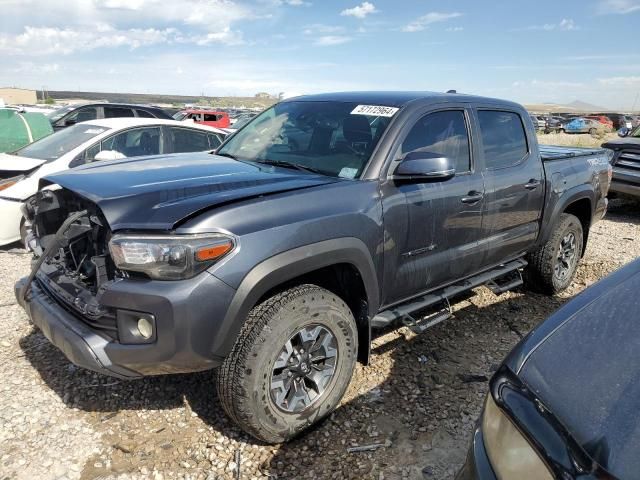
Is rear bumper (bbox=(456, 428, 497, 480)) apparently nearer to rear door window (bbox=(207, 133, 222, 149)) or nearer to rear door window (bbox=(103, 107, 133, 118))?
rear door window (bbox=(207, 133, 222, 149))

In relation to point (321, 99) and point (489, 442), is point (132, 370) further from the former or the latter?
point (321, 99)

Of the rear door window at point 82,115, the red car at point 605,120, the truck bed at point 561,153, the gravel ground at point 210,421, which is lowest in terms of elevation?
the gravel ground at point 210,421

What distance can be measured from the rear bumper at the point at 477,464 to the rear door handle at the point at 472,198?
2048mm

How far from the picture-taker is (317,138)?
11.2ft

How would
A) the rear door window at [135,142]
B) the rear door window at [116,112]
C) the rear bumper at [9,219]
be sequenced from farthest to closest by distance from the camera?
the rear door window at [116,112]
the rear door window at [135,142]
the rear bumper at [9,219]

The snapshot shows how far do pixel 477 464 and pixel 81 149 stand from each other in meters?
5.73

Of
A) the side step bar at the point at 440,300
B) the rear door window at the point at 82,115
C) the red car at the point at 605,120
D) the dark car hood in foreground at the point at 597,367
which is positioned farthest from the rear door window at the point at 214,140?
the red car at the point at 605,120

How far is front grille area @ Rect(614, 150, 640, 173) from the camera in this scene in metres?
8.59

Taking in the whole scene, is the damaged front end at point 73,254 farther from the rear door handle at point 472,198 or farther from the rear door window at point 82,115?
the rear door window at point 82,115

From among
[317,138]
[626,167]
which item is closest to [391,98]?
[317,138]

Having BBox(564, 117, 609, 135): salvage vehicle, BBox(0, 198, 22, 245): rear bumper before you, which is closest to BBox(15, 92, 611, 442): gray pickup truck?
BBox(0, 198, 22, 245): rear bumper

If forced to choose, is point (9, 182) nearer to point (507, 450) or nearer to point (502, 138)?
point (502, 138)

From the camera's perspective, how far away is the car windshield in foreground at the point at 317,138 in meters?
3.14

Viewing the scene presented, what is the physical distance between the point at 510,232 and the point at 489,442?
2.80 m
